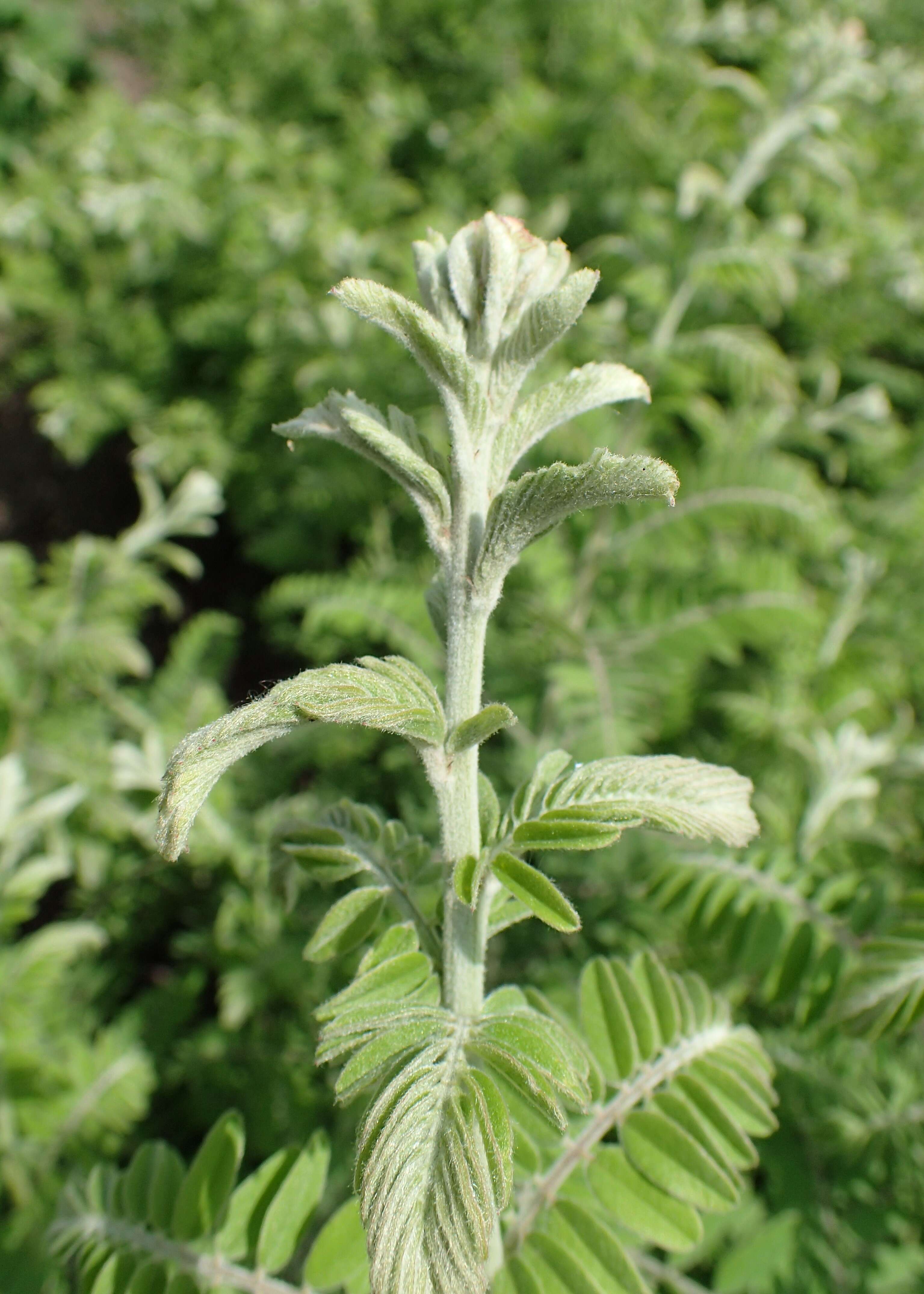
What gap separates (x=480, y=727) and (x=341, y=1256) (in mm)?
650

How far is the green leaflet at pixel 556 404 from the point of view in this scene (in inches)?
27.9

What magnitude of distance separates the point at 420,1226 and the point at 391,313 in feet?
2.33

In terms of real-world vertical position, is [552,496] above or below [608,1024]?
above

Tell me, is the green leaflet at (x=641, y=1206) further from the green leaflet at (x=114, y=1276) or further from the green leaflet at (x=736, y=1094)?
the green leaflet at (x=114, y=1276)

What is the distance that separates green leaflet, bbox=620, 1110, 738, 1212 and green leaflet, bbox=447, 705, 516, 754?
0.54 meters

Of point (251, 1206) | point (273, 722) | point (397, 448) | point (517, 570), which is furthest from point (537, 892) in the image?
point (517, 570)

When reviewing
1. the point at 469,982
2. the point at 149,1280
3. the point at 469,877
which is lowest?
the point at 149,1280

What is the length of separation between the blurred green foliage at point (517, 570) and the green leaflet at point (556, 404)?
1.94 ft

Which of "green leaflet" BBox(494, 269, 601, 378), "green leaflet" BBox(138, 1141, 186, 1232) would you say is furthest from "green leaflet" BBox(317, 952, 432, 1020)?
"green leaflet" BBox(494, 269, 601, 378)

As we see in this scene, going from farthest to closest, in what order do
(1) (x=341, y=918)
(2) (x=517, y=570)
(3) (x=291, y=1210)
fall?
(2) (x=517, y=570)
(3) (x=291, y=1210)
(1) (x=341, y=918)

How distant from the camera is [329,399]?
70 centimetres

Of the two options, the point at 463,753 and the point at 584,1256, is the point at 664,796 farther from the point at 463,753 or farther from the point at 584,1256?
the point at 584,1256

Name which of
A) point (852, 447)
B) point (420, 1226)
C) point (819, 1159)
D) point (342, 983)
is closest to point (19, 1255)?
point (342, 983)

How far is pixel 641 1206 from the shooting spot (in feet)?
2.90
